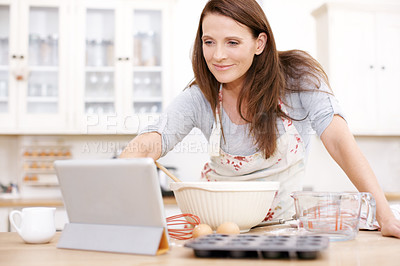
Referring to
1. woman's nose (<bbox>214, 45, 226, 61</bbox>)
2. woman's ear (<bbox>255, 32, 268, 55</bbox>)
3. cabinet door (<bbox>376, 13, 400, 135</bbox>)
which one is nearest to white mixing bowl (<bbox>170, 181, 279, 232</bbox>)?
woman's nose (<bbox>214, 45, 226, 61</bbox>)

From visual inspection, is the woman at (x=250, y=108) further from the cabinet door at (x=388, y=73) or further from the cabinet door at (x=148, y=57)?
the cabinet door at (x=388, y=73)

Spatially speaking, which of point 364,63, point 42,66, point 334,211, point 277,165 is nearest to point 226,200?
point 334,211

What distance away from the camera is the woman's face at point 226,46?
1.39 m

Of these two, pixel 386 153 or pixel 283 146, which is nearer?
pixel 283 146

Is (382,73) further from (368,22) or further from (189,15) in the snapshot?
(189,15)

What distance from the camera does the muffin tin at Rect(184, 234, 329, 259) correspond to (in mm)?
683

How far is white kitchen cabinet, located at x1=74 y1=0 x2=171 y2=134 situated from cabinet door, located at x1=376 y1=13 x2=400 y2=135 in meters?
1.61

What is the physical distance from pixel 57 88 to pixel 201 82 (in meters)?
1.97

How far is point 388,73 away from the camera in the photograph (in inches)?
135

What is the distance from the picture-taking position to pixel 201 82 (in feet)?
5.13

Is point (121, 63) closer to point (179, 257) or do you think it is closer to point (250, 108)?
point (250, 108)

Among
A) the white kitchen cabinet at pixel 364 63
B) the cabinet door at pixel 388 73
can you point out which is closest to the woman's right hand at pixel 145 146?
the white kitchen cabinet at pixel 364 63

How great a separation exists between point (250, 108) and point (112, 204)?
2.51 ft

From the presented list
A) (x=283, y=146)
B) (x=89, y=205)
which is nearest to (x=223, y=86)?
(x=283, y=146)
